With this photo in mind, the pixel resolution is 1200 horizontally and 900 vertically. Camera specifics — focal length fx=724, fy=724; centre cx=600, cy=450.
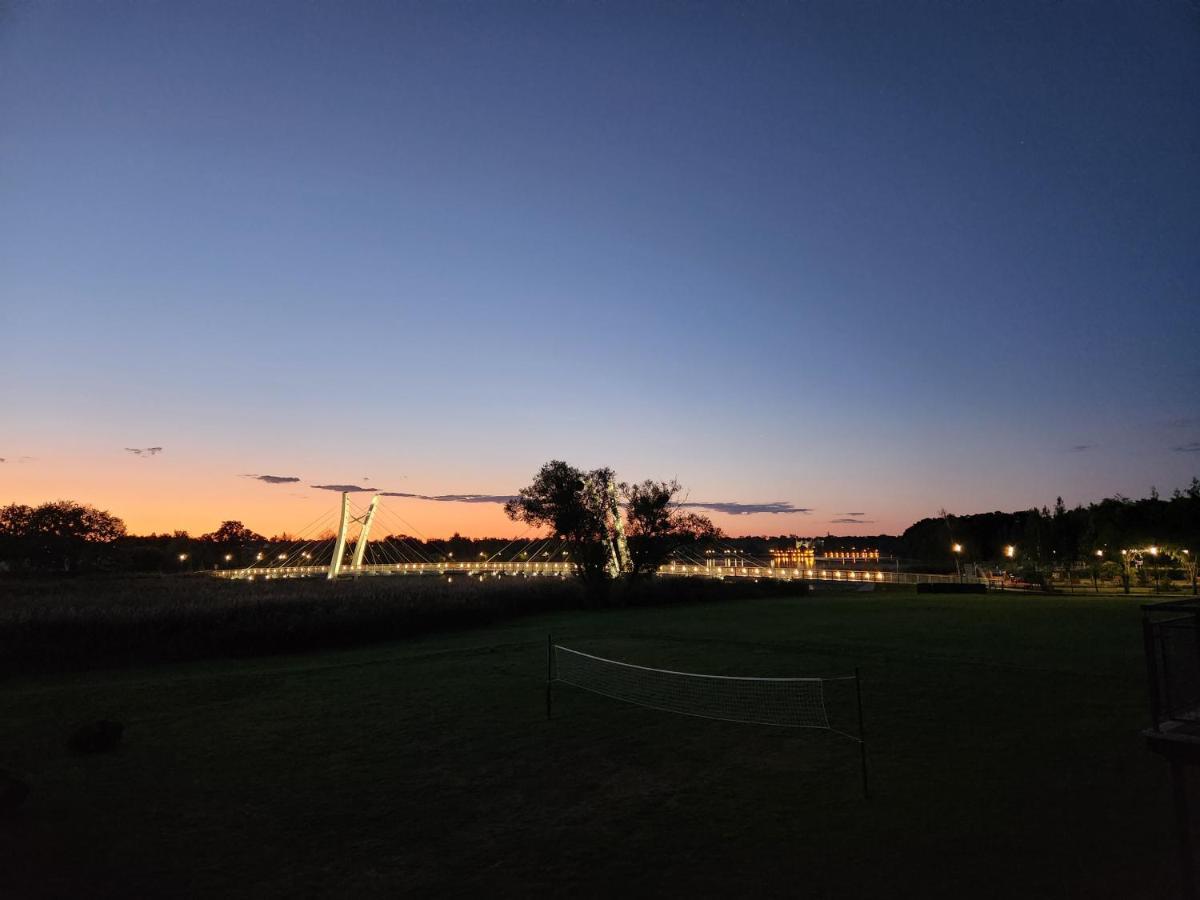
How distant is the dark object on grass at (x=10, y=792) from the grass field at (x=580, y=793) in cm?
22

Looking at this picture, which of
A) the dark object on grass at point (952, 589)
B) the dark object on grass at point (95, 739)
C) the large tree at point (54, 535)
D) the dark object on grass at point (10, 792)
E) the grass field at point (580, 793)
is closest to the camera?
the grass field at point (580, 793)

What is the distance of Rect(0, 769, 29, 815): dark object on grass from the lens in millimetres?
8797

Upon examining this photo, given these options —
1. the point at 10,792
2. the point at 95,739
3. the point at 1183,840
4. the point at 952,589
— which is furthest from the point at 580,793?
the point at 952,589

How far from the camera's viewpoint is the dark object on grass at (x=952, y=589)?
50.2 metres

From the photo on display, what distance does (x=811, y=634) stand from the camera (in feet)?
87.1

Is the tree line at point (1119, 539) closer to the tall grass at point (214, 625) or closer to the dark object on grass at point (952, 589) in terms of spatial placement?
the dark object on grass at point (952, 589)

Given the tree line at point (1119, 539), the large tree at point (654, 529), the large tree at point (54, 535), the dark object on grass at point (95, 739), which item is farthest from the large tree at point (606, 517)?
the large tree at point (54, 535)

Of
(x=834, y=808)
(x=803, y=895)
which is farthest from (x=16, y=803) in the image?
(x=834, y=808)

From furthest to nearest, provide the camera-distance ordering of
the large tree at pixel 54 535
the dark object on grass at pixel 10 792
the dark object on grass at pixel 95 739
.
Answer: the large tree at pixel 54 535
the dark object on grass at pixel 95 739
the dark object on grass at pixel 10 792

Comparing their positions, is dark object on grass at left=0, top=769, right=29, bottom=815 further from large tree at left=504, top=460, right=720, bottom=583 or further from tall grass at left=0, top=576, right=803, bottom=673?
large tree at left=504, top=460, right=720, bottom=583

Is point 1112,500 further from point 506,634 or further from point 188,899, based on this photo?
point 188,899

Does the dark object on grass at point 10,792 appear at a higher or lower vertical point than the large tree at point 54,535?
lower

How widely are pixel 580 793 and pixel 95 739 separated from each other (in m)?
8.70

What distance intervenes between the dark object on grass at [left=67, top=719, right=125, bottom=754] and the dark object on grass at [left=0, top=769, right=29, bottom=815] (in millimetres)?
3488
